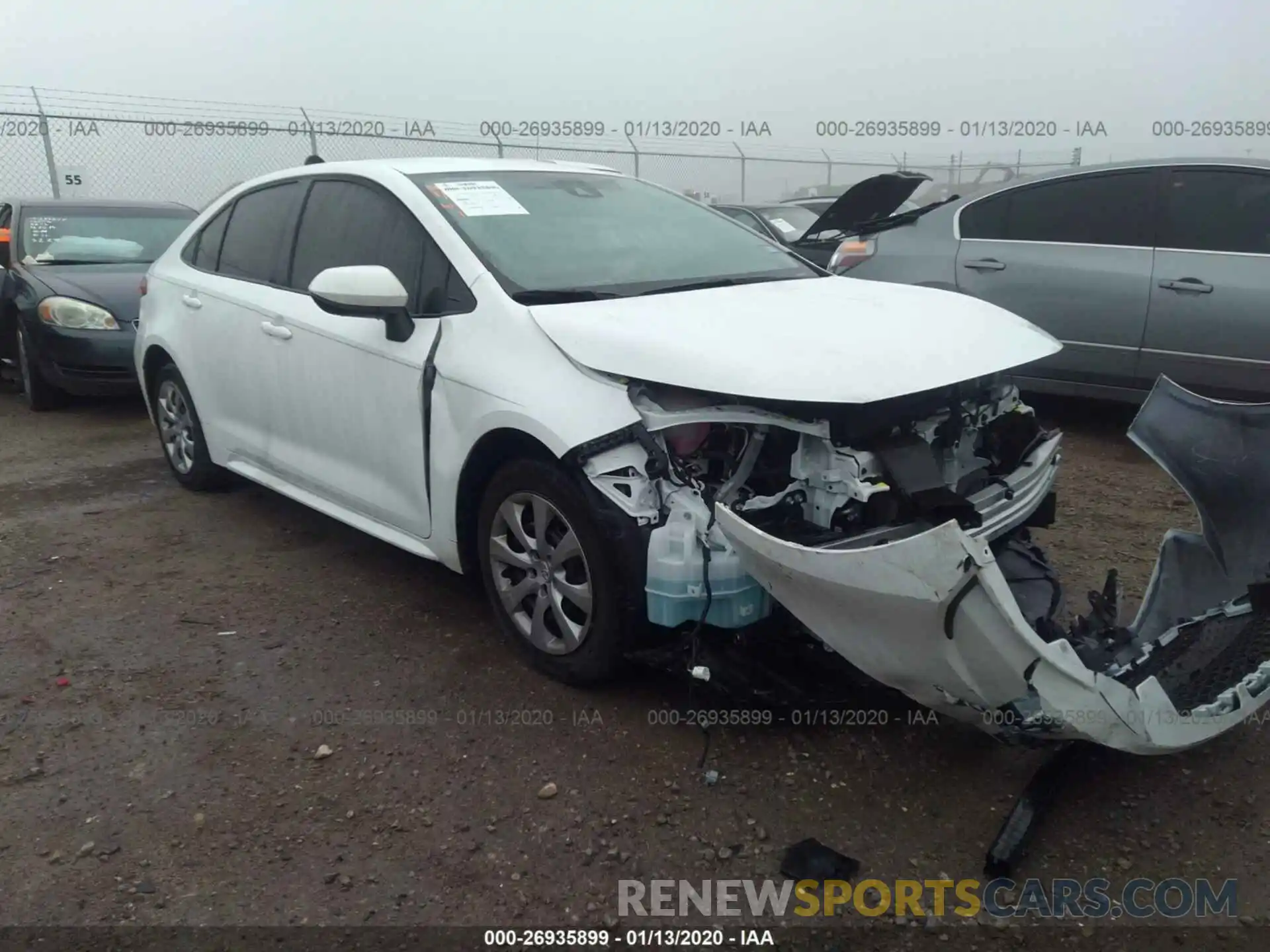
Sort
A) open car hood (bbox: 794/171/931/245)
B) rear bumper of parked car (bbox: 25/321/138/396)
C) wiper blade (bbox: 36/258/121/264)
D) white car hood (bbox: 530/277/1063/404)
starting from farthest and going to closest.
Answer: wiper blade (bbox: 36/258/121/264), rear bumper of parked car (bbox: 25/321/138/396), open car hood (bbox: 794/171/931/245), white car hood (bbox: 530/277/1063/404)

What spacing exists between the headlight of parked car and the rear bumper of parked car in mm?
37

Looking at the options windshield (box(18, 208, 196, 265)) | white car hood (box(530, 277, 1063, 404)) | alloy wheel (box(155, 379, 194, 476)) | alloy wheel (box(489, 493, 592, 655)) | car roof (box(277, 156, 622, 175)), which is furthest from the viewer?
windshield (box(18, 208, 196, 265))

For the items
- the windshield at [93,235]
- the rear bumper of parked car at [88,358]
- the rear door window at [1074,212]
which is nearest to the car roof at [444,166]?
the rear door window at [1074,212]

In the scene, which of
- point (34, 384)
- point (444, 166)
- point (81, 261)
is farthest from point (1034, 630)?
point (81, 261)

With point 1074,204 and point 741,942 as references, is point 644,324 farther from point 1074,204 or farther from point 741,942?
point 1074,204

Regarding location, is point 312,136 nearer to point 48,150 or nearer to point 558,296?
point 48,150

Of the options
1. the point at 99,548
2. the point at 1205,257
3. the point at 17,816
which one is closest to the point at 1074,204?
the point at 1205,257

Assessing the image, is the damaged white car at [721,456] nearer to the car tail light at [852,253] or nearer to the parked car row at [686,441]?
the parked car row at [686,441]

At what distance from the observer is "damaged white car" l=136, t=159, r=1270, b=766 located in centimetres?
234

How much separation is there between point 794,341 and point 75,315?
6.06 metres

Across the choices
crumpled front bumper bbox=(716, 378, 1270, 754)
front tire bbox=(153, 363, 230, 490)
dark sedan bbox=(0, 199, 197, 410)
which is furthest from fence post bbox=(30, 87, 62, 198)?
crumpled front bumper bbox=(716, 378, 1270, 754)

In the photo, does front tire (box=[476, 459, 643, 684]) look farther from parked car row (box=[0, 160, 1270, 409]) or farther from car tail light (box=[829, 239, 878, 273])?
car tail light (box=[829, 239, 878, 273])

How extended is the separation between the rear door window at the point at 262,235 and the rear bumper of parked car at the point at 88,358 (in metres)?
2.85

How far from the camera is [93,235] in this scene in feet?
25.9
